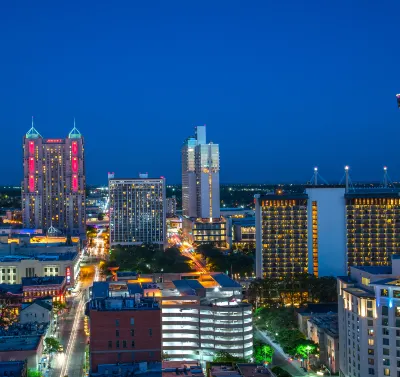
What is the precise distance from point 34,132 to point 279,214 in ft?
191

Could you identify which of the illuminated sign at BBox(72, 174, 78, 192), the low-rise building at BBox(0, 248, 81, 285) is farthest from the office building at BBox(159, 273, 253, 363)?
the illuminated sign at BBox(72, 174, 78, 192)

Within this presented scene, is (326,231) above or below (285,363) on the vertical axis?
above

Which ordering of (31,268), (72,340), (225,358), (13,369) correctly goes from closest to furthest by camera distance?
(13,369) → (225,358) → (72,340) → (31,268)

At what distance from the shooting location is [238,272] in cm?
7012

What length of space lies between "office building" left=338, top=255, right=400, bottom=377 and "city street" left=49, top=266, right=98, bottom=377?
14.7m

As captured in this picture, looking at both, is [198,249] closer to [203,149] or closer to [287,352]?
[203,149]

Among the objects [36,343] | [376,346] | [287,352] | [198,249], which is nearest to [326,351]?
[287,352]

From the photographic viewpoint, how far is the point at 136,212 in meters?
102

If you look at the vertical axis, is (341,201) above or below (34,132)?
below

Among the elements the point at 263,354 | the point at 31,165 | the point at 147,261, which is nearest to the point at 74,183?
the point at 31,165

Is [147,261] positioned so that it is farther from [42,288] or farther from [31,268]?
[42,288]

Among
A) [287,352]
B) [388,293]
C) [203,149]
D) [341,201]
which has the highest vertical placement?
[203,149]

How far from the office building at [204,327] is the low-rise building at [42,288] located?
19612 mm

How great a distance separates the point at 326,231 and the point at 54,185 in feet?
182
